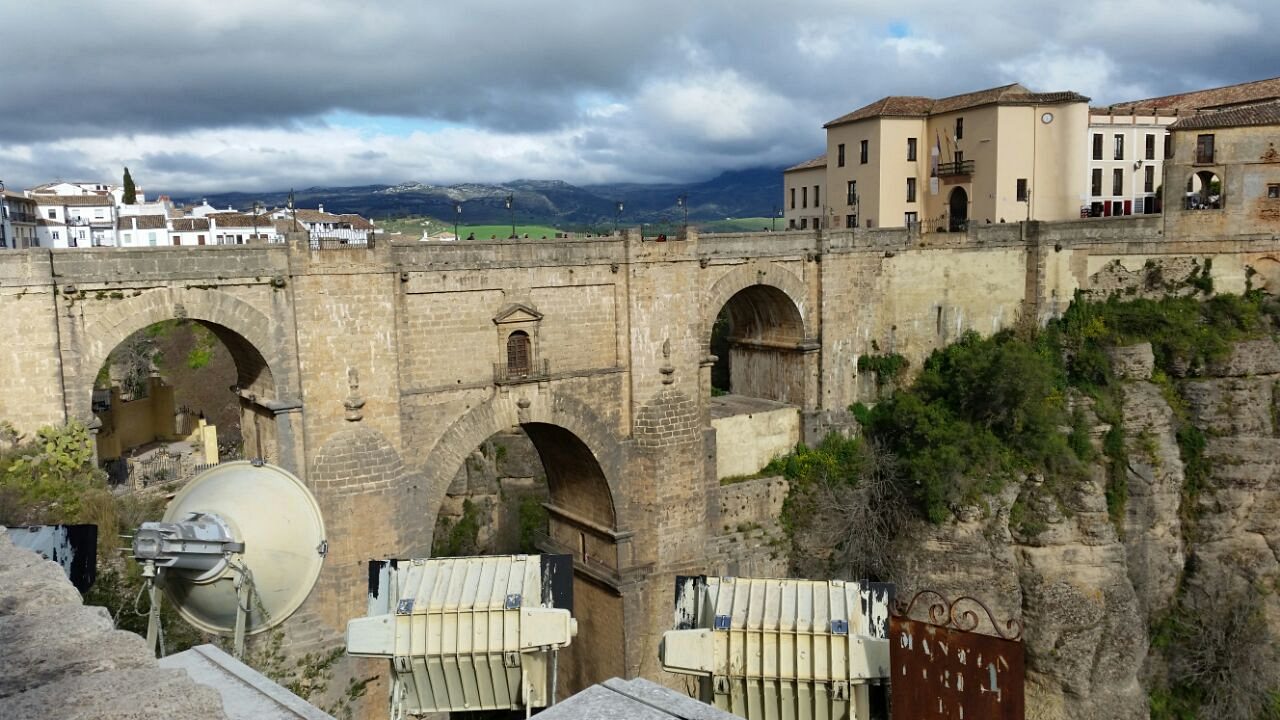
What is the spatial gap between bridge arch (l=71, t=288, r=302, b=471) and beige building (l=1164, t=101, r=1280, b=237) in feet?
93.1

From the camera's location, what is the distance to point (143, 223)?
5353 cm

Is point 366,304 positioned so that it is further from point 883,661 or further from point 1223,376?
point 1223,376

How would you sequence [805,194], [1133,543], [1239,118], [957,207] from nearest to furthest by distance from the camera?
[1133,543]
[1239,118]
[957,207]
[805,194]

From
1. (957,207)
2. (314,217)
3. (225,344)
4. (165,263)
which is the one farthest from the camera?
(314,217)

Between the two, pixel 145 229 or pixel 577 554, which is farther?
pixel 145 229

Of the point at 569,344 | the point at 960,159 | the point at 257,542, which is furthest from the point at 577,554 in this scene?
the point at 960,159

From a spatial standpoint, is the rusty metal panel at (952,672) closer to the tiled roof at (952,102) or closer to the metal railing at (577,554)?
the metal railing at (577,554)

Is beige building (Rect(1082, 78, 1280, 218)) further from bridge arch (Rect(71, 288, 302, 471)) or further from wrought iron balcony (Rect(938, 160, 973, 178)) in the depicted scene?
bridge arch (Rect(71, 288, 302, 471))

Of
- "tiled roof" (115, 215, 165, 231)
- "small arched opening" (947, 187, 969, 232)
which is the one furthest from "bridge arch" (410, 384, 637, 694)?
"tiled roof" (115, 215, 165, 231)

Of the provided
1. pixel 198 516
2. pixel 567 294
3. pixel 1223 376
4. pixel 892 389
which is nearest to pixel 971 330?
pixel 892 389

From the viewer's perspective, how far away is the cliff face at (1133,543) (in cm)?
2692

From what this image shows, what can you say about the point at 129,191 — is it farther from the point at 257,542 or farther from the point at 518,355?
the point at 257,542

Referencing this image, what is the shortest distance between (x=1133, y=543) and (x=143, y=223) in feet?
165

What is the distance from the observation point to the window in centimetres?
3288
